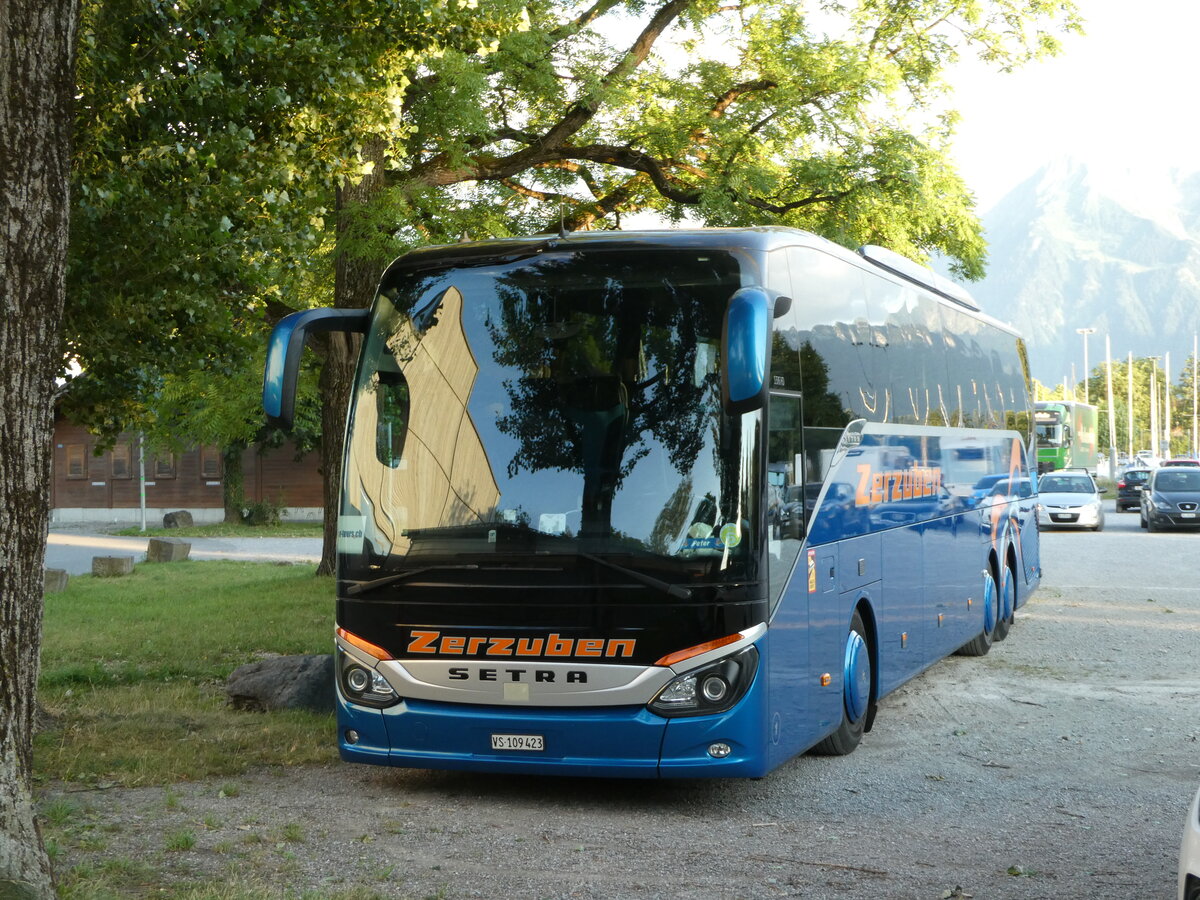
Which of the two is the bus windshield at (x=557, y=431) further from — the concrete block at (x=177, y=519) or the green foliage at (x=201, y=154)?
the concrete block at (x=177, y=519)

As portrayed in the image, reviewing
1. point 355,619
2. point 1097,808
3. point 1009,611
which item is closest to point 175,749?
point 355,619

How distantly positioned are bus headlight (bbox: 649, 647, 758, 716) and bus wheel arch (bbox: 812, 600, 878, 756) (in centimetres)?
167

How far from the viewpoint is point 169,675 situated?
13117 mm

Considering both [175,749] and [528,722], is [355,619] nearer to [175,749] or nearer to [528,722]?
[528,722]

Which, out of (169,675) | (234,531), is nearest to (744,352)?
(169,675)

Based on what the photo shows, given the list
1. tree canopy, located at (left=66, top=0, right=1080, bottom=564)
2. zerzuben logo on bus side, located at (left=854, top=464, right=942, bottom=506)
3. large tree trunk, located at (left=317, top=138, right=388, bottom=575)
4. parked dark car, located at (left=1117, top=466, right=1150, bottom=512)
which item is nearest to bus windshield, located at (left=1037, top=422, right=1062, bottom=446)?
parked dark car, located at (left=1117, top=466, right=1150, bottom=512)

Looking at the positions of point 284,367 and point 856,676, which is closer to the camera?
point 284,367

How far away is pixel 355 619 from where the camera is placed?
7.71m

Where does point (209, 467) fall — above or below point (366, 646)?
above

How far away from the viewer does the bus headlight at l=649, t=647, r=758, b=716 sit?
7258 millimetres

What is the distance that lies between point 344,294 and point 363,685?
39.1 ft

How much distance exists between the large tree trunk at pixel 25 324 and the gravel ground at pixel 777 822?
1036mm

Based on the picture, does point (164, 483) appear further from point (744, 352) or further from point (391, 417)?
point (744, 352)

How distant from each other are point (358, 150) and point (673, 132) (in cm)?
786
